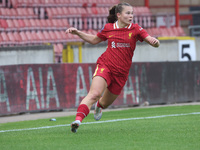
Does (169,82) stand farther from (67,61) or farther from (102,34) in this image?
(102,34)

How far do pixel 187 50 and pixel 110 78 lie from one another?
44.5ft

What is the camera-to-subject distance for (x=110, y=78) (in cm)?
830

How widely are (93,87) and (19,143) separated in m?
1.44

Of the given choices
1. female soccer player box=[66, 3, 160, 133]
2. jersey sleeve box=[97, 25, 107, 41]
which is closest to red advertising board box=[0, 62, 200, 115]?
jersey sleeve box=[97, 25, 107, 41]

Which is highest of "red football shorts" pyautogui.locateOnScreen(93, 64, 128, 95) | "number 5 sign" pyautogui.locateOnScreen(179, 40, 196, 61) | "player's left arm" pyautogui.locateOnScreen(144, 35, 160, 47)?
"player's left arm" pyautogui.locateOnScreen(144, 35, 160, 47)

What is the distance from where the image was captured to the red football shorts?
8156 mm

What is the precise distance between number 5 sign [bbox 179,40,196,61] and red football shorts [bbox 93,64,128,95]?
12909 millimetres

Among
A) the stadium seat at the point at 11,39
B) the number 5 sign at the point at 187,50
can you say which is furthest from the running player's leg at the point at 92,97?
the number 5 sign at the point at 187,50

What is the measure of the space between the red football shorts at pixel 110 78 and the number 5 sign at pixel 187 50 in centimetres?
1291

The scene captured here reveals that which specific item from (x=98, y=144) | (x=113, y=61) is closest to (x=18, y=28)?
(x=113, y=61)

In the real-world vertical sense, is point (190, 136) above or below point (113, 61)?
below

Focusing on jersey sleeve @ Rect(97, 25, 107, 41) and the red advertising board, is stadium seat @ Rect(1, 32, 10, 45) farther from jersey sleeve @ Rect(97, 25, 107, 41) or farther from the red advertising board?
jersey sleeve @ Rect(97, 25, 107, 41)

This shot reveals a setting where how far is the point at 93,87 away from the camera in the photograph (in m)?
8.01

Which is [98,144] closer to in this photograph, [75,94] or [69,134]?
[69,134]
